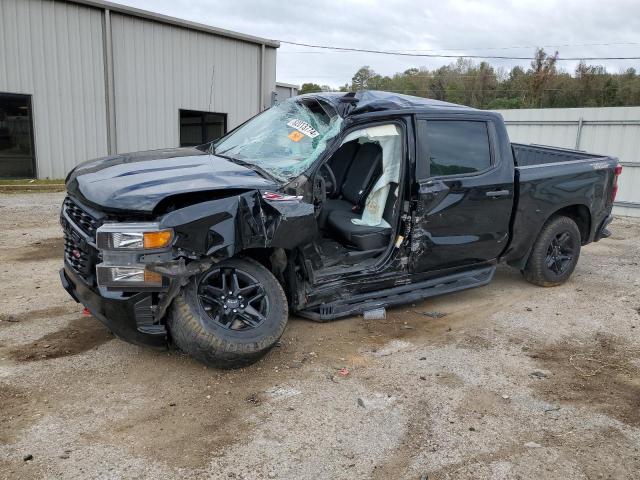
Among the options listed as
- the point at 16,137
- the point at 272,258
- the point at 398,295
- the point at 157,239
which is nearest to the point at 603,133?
the point at 398,295

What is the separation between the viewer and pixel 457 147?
486 cm

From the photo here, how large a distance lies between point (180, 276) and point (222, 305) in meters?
0.41

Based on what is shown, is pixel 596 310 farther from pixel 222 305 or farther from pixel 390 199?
pixel 222 305

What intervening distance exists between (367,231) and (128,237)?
205 centimetres

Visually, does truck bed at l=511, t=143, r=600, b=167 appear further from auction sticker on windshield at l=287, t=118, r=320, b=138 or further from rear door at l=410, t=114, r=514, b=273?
auction sticker on windshield at l=287, t=118, r=320, b=138

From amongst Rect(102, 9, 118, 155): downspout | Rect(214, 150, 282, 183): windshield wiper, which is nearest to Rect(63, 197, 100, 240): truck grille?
Rect(214, 150, 282, 183): windshield wiper

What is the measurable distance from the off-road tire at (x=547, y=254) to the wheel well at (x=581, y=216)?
0.35 feet

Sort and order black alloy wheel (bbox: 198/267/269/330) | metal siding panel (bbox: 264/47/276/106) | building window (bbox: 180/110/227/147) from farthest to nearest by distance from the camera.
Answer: metal siding panel (bbox: 264/47/276/106), building window (bbox: 180/110/227/147), black alloy wheel (bbox: 198/267/269/330)

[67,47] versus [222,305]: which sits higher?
[67,47]

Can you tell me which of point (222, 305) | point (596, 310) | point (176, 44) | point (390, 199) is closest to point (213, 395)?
point (222, 305)

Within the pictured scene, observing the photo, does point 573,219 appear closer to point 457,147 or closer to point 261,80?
point 457,147

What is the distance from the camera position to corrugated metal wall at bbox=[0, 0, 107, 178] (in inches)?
511

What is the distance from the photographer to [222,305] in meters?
3.57

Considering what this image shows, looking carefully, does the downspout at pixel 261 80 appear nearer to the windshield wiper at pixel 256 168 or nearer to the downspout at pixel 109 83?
the downspout at pixel 109 83
